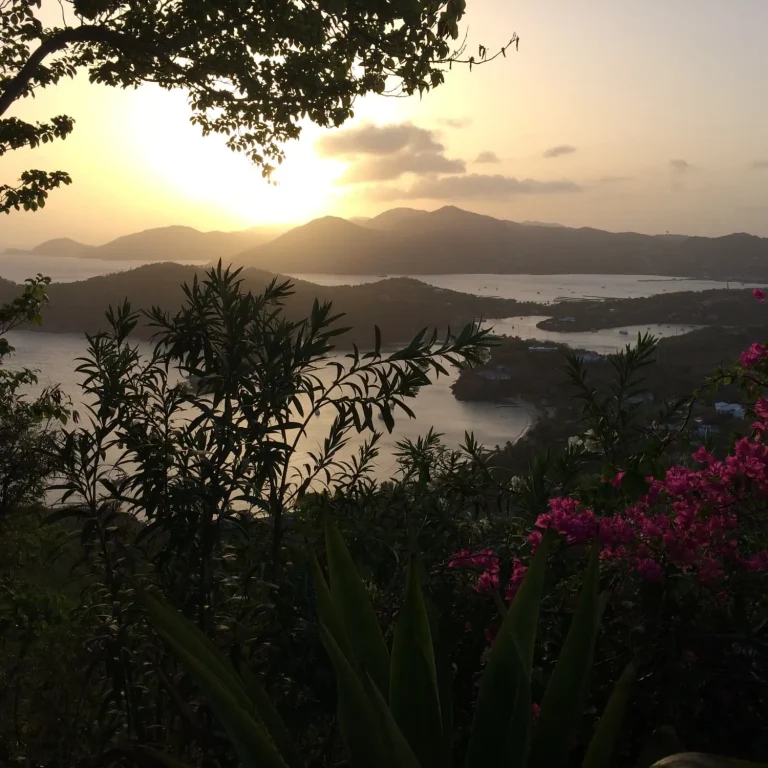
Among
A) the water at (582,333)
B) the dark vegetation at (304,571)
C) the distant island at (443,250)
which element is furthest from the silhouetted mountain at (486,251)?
the dark vegetation at (304,571)

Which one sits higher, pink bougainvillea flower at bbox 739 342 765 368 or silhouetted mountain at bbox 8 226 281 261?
silhouetted mountain at bbox 8 226 281 261

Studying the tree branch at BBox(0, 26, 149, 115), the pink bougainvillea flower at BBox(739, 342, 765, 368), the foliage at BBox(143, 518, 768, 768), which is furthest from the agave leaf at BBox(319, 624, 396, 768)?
the tree branch at BBox(0, 26, 149, 115)

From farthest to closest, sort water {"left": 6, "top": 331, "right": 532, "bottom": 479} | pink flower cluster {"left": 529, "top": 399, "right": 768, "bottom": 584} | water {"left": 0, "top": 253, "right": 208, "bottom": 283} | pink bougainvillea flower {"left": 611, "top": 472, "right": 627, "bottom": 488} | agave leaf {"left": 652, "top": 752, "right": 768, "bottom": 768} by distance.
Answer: water {"left": 0, "top": 253, "right": 208, "bottom": 283} → water {"left": 6, "top": 331, "right": 532, "bottom": 479} → pink bougainvillea flower {"left": 611, "top": 472, "right": 627, "bottom": 488} → pink flower cluster {"left": 529, "top": 399, "right": 768, "bottom": 584} → agave leaf {"left": 652, "top": 752, "right": 768, "bottom": 768}

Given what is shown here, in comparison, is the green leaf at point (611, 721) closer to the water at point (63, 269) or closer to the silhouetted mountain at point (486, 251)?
the water at point (63, 269)

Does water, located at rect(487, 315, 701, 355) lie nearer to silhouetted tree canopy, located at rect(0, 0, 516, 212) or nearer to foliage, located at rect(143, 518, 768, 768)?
silhouetted tree canopy, located at rect(0, 0, 516, 212)

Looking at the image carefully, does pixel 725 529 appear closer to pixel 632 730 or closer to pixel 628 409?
pixel 632 730

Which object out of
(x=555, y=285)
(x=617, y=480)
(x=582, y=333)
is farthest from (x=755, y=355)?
(x=555, y=285)

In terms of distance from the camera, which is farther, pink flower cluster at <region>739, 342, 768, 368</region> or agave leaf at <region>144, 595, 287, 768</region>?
pink flower cluster at <region>739, 342, 768, 368</region>
